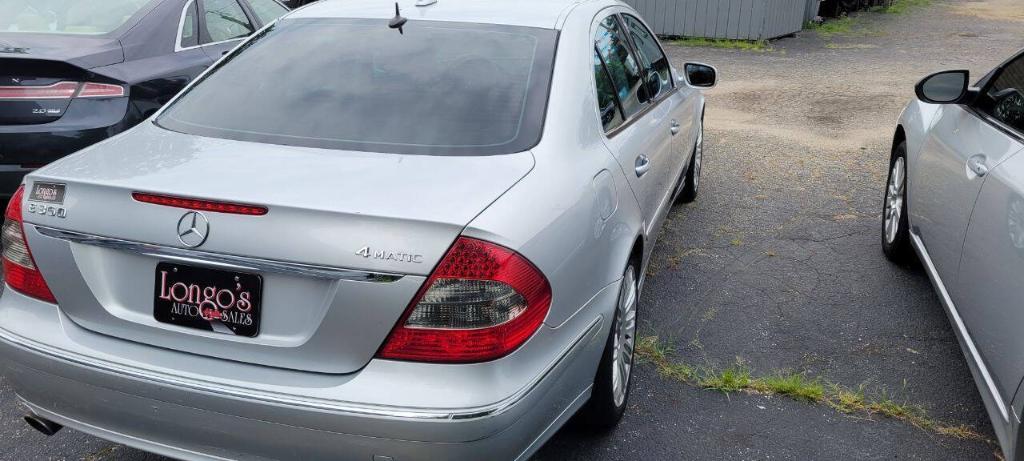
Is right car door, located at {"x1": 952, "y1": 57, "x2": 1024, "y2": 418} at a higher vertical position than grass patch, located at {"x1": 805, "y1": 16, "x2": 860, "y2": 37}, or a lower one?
higher

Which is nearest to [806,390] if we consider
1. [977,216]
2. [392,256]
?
[977,216]

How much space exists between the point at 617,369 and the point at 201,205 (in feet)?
5.38

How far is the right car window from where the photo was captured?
11.3 ft

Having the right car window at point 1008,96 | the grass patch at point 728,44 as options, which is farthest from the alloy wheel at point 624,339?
the grass patch at point 728,44

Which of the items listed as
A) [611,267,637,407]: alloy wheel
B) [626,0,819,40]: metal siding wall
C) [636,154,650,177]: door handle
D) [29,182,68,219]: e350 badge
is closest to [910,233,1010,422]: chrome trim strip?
[611,267,637,407]: alloy wheel

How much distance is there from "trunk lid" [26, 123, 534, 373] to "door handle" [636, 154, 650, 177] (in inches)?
38.5

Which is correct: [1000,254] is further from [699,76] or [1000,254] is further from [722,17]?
[722,17]

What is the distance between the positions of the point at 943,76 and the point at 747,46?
32.9 ft

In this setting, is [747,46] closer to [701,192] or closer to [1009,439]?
[701,192]

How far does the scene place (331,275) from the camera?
7.20 ft

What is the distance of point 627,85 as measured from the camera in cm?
384

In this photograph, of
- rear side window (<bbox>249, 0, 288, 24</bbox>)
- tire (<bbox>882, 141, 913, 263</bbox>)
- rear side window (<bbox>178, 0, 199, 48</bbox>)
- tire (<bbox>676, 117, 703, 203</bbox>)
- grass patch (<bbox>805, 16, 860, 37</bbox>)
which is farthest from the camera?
grass patch (<bbox>805, 16, 860, 37</bbox>)

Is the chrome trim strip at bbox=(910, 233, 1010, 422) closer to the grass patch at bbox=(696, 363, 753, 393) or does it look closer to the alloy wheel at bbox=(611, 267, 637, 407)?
the grass patch at bbox=(696, 363, 753, 393)

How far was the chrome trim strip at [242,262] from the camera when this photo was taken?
2182 mm
